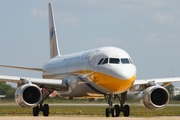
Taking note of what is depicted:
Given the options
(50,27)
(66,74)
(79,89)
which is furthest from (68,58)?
(50,27)

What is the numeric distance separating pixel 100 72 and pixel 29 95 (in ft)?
13.0

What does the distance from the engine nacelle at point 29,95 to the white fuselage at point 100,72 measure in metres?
2.65

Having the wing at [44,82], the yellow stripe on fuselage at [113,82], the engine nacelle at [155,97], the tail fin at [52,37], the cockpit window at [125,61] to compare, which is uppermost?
the tail fin at [52,37]

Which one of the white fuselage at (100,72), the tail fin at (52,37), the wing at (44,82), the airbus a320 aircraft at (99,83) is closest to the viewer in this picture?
the white fuselage at (100,72)

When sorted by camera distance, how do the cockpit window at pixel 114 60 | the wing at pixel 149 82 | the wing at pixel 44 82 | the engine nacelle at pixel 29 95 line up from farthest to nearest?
the wing at pixel 44 82
the wing at pixel 149 82
the engine nacelle at pixel 29 95
the cockpit window at pixel 114 60

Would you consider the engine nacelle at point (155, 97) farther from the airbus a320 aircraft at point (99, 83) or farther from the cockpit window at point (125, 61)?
the cockpit window at point (125, 61)

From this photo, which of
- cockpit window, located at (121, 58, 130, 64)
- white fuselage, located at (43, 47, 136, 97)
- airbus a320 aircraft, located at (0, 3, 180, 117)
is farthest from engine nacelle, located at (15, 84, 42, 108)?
cockpit window, located at (121, 58, 130, 64)

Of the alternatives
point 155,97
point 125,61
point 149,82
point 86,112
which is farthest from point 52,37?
point 125,61

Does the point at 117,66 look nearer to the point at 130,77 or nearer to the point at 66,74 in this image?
the point at 130,77

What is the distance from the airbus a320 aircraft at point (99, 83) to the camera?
30438 mm

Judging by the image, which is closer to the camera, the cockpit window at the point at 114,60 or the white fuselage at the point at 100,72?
the white fuselage at the point at 100,72

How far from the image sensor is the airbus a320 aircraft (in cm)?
3044

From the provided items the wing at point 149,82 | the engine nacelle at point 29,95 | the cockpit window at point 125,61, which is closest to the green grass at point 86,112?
the wing at point 149,82

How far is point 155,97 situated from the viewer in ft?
108
